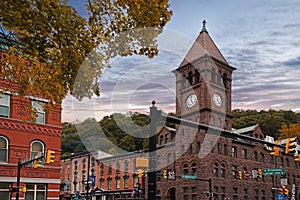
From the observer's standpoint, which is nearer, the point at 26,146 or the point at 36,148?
the point at 26,146

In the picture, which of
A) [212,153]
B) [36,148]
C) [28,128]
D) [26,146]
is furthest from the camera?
[212,153]

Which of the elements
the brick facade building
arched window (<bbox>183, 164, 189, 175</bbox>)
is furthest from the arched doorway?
the brick facade building

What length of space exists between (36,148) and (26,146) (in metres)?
1.00

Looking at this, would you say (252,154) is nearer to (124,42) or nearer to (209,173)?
(209,173)

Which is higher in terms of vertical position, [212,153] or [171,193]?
[212,153]

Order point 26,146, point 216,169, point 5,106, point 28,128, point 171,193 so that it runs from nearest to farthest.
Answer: point 5,106 < point 26,146 < point 28,128 < point 216,169 < point 171,193

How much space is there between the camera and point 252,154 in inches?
2564

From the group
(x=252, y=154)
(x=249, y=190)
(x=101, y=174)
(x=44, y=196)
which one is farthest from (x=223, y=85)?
(x=44, y=196)

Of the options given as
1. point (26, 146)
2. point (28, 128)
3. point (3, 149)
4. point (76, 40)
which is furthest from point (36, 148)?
point (76, 40)

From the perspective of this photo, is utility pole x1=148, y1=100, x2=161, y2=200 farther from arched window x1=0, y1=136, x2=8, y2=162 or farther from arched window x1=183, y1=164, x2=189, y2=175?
arched window x1=183, y1=164, x2=189, y2=175

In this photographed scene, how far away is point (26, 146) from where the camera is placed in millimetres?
29156

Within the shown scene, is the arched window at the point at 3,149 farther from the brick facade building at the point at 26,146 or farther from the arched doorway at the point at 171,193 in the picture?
the arched doorway at the point at 171,193

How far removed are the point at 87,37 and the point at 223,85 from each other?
2142 inches

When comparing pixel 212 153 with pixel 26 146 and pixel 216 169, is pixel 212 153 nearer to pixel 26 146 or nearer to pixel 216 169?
pixel 216 169
